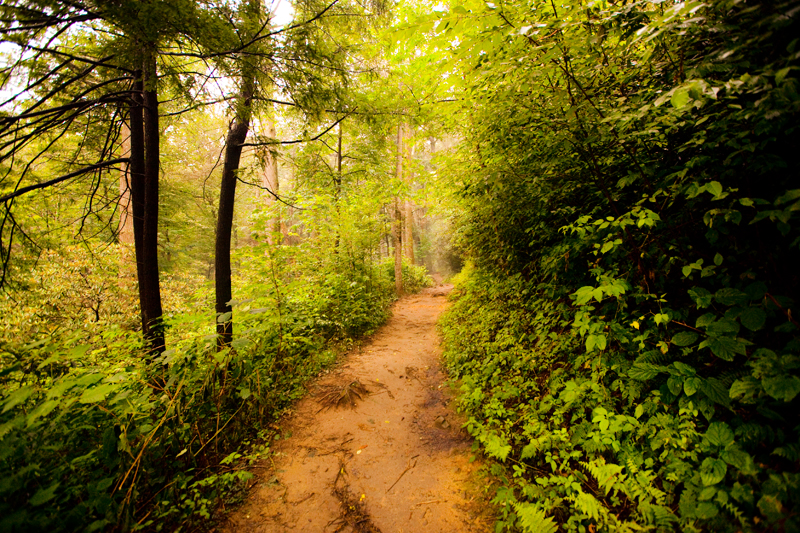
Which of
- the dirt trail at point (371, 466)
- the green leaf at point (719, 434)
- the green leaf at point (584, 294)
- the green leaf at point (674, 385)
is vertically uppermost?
the green leaf at point (584, 294)

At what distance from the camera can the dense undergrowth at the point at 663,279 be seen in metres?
1.62

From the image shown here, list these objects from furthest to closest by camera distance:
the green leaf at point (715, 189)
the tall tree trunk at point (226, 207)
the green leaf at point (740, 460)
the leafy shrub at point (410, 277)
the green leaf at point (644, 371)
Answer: the leafy shrub at point (410, 277) < the tall tree trunk at point (226, 207) < the green leaf at point (644, 371) < the green leaf at point (715, 189) < the green leaf at point (740, 460)

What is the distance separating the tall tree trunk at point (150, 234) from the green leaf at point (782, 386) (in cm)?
603

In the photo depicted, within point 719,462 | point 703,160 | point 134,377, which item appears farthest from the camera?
point 134,377

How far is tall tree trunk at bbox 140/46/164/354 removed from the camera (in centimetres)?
407

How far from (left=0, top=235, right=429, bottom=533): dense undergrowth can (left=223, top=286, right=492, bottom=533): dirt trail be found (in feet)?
1.24

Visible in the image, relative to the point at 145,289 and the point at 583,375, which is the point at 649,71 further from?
the point at 145,289

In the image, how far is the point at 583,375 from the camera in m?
2.94

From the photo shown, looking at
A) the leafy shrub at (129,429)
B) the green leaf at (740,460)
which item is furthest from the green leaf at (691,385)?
the leafy shrub at (129,429)

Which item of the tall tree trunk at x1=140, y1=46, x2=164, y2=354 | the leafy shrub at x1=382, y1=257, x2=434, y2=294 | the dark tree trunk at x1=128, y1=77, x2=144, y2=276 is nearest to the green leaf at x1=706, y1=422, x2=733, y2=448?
the tall tree trunk at x1=140, y1=46, x2=164, y2=354

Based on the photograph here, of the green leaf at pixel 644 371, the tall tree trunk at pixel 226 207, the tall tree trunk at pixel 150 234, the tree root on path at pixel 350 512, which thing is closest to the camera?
the green leaf at pixel 644 371

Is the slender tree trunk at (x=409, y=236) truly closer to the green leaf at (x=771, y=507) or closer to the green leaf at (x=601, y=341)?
the green leaf at (x=601, y=341)

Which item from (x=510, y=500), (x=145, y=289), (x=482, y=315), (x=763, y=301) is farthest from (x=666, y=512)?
(x=145, y=289)

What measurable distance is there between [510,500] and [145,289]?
5.44 meters
